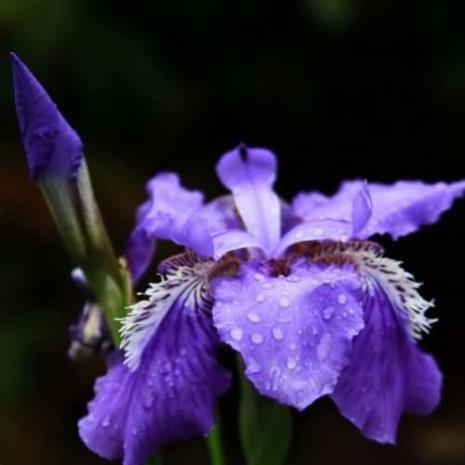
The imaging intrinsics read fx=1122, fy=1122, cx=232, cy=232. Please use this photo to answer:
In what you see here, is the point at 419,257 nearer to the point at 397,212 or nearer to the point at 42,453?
the point at 42,453

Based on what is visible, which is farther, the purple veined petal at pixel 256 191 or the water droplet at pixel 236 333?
the purple veined petal at pixel 256 191

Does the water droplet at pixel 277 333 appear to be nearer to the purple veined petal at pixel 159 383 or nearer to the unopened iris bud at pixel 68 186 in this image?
the purple veined petal at pixel 159 383

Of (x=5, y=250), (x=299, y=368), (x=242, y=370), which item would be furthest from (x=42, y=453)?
(x=299, y=368)

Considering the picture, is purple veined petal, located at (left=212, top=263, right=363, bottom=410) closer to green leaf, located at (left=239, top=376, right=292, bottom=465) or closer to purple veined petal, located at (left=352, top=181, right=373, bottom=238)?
purple veined petal, located at (left=352, top=181, right=373, bottom=238)

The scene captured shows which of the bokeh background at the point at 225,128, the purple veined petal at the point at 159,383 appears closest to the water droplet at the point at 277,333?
the purple veined petal at the point at 159,383

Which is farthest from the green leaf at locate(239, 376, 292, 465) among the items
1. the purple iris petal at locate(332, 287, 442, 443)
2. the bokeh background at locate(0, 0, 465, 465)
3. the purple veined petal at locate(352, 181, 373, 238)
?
the bokeh background at locate(0, 0, 465, 465)

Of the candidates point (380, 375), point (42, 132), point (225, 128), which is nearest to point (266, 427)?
point (380, 375)

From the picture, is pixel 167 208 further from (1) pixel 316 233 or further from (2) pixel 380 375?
(2) pixel 380 375

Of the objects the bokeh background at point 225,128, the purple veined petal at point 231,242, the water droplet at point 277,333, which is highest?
the purple veined petal at point 231,242
